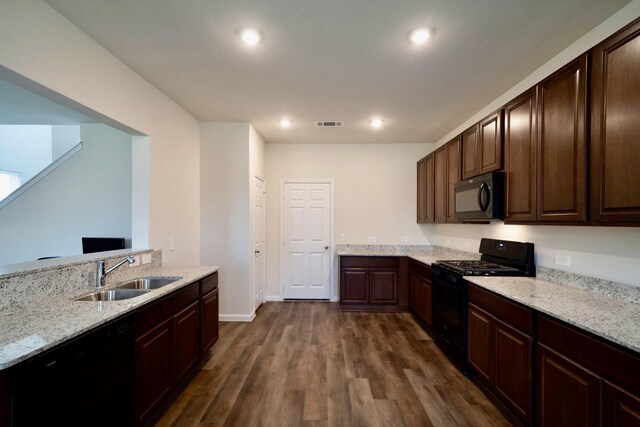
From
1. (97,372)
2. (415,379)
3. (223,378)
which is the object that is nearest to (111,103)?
(97,372)

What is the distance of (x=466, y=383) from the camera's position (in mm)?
2355

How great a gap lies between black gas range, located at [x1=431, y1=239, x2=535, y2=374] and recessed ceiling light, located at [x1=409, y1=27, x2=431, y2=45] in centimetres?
200

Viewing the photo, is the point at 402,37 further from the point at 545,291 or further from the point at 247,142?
A: the point at 247,142

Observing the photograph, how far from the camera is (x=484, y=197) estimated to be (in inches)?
98.0

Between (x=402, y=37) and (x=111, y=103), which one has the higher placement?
(x=402, y=37)

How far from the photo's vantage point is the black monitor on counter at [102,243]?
3291mm

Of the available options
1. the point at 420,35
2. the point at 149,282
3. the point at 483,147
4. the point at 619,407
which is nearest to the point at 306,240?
the point at 149,282

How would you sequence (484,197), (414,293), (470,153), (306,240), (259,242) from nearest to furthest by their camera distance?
1. (484,197)
2. (470,153)
3. (414,293)
4. (259,242)
5. (306,240)

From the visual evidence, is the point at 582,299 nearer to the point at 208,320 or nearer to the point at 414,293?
the point at 414,293

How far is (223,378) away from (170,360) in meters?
0.63

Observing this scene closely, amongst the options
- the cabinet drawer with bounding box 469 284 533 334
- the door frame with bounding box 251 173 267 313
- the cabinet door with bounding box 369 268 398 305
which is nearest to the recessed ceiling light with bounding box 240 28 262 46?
the door frame with bounding box 251 173 267 313

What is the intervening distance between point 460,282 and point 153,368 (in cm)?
259

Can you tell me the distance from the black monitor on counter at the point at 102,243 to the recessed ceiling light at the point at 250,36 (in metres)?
2.85

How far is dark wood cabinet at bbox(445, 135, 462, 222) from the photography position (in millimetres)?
3232
